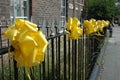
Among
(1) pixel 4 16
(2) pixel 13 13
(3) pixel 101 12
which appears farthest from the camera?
(3) pixel 101 12

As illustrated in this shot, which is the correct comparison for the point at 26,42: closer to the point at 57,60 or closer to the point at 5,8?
the point at 57,60

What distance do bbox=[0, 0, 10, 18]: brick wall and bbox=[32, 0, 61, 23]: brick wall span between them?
2211mm

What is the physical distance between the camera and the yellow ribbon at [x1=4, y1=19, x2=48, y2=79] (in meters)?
1.67

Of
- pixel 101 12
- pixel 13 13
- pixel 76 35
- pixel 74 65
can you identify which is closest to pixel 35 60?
pixel 76 35

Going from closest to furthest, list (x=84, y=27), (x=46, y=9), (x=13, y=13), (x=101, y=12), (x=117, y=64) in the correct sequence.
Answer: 1. (x=84, y=27)
2. (x=13, y=13)
3. (x=117, y=64)
4. (x=46, y=9)
5. (x=101, y=12)

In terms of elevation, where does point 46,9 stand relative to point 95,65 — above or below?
above

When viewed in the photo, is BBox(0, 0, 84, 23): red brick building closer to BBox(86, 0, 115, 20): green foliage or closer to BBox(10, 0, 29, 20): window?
BBox(10, 0, 29, 20): window

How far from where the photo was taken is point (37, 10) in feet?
34.4

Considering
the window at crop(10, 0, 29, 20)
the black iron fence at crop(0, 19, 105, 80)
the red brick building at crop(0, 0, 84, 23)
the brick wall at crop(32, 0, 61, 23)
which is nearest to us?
the black iron fence at crop(0, 19, 105, 80)

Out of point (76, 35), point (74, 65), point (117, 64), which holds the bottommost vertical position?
point (117, 64)

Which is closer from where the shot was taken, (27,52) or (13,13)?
(27,52)

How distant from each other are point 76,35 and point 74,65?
37.2 inches

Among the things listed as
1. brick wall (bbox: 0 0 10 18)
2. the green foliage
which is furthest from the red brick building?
the green foliage

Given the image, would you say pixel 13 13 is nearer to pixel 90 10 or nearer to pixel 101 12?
pixel 101 12
